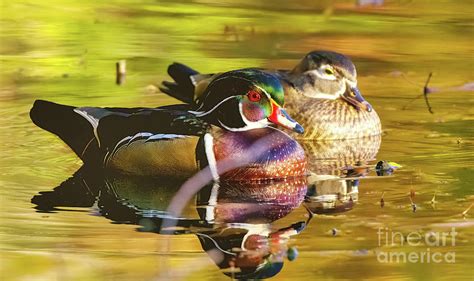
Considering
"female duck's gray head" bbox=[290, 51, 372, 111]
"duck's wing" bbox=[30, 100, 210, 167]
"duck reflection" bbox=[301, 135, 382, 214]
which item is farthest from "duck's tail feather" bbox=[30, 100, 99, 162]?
"female duck's gray head" bbox=[290, 51, 372, 111]

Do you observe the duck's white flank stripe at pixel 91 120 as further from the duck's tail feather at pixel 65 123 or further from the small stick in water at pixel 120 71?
the small stick in water at pixel 120 71

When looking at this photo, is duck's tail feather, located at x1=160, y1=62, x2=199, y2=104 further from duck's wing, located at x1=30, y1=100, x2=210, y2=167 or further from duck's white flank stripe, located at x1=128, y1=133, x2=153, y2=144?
duck's white flank stripe, located at x1=128, y1=133, x2=153, y2=144

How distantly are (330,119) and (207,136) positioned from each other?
7.26 feet

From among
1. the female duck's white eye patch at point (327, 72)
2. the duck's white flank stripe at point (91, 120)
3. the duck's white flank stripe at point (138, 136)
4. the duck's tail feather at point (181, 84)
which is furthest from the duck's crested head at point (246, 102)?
the duck's tail feather at point (181, 84)

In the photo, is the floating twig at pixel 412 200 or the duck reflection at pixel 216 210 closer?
the duck reflection at pixel 216 210

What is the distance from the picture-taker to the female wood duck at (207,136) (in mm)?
9289

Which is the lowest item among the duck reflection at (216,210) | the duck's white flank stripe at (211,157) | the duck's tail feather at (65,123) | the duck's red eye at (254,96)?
the duck reflection at (216,210)

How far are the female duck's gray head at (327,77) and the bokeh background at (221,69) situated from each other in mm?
359

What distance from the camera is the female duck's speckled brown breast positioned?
11.1 metres

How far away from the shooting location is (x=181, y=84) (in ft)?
38.9

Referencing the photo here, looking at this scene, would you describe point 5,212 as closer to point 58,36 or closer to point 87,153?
point 87,153

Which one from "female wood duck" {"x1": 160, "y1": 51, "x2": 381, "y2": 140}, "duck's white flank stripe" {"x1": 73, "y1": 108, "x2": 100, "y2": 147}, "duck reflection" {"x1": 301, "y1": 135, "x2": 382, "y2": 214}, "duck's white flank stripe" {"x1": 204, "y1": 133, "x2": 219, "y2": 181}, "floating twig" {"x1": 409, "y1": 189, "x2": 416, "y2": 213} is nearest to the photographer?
"floating twig" {"x1": 409, "y1": 189, "x2": 416, "y2": 213}

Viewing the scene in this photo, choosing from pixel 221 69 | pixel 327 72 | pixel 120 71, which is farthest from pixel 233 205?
pixel 221 69

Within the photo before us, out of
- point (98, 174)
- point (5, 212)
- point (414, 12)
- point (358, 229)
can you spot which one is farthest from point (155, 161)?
point (414, 12)
